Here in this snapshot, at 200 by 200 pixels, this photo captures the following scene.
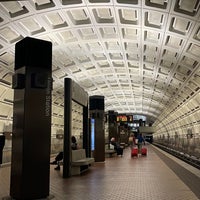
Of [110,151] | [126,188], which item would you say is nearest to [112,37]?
[110,151]

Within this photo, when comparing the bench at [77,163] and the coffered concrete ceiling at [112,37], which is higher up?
the coffered concrete ceiling at [112,37]

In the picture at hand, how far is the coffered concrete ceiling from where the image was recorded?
45.6 feet

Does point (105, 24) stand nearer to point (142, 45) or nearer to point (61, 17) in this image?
point (61, 17)

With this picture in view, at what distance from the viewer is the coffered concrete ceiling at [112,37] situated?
13914 mm

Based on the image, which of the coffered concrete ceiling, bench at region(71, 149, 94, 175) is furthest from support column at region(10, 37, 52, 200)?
the coffered concrete ceiling

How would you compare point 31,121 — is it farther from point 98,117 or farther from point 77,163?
point 98,117

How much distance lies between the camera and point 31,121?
7.20 metres

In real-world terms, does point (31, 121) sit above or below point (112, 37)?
below

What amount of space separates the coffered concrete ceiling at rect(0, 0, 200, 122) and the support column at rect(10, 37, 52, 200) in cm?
683

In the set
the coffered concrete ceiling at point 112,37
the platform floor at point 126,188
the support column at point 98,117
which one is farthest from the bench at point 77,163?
the coffered concrete ceiling at point 112,37

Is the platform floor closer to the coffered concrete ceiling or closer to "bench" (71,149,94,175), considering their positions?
"bench" (71,149,94,175)

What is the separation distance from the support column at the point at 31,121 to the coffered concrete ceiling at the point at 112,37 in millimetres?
6827

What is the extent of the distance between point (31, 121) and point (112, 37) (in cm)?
1215

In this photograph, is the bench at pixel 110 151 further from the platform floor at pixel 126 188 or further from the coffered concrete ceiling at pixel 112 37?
the platform floor at pixel 126 188
